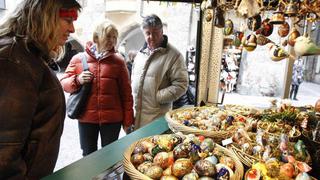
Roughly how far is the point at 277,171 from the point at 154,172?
422 millimetres

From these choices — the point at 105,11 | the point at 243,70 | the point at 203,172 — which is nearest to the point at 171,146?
the point at 203,172

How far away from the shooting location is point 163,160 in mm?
1035

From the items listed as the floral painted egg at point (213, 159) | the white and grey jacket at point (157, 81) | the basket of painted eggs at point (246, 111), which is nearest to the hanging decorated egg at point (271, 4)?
the basket of painted eggs at point (246, 111)

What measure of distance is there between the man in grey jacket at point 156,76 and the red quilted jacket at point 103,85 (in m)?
0.18

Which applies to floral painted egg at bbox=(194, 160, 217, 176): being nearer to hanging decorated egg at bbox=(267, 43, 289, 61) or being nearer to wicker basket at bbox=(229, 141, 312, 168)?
wicker basket at bbox=(229, 141, 312, 168)

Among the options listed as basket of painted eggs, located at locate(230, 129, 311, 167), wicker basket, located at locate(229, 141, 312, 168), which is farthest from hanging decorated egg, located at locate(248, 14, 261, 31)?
wicker basket, located at locate(229, 141, 312, 168)

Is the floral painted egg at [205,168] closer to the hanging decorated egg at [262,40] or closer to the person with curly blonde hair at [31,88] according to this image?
the person with curly blonde hair at [31,88]

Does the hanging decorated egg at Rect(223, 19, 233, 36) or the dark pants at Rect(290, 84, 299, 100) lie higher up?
the hanging decorated egg at Rect(223, 19, 233, 36)

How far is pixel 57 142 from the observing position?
120cm

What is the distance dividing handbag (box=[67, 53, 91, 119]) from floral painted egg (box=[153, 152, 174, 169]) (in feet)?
3.55

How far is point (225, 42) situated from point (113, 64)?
1.28 metres

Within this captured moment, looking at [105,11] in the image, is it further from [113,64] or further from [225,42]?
[113,64]

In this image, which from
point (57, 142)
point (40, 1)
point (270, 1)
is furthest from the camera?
point (270, 1)

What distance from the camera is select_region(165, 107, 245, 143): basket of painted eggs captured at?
1.41 m
